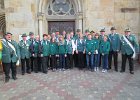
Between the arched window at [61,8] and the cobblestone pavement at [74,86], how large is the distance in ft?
12.2

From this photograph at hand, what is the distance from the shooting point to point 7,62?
27.1ft

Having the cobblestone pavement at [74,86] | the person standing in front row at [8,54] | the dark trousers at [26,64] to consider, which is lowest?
the cobblestone pavement at [74,86]

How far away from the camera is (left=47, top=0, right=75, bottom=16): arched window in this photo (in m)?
11.9

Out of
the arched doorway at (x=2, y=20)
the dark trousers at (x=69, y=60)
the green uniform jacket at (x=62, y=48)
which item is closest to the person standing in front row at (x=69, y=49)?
the dark trousers at (x=69, y=60)

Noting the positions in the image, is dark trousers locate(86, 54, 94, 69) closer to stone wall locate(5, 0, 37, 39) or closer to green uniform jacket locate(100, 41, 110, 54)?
green uniform jacket locate(100, 41, 110, 54)

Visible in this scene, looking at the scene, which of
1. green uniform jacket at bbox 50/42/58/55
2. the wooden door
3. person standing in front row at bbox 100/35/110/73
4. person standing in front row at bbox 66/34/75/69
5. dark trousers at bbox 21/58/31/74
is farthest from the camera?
the wooden door

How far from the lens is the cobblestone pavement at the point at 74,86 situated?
20.6ft

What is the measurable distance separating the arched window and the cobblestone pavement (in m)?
3.72

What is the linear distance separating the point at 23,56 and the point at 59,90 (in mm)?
2883

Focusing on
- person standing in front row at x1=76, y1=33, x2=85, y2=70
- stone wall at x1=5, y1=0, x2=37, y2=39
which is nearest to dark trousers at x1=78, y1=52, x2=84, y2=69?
person standing in front row at x1=76, y1=33, x2=85, y2=70

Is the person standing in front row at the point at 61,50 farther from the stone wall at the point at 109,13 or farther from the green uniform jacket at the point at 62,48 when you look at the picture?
the stone wall at the point at 109,13

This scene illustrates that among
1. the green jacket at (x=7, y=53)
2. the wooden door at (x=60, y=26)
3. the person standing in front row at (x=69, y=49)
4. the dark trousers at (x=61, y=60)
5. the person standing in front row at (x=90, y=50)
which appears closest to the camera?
the green jacket at (x=7, y=53)

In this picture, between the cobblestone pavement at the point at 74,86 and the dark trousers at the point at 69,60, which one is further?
the dark trousers at the point at 69,60

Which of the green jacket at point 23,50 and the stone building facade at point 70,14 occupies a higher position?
the stone building facade at point 70,14
